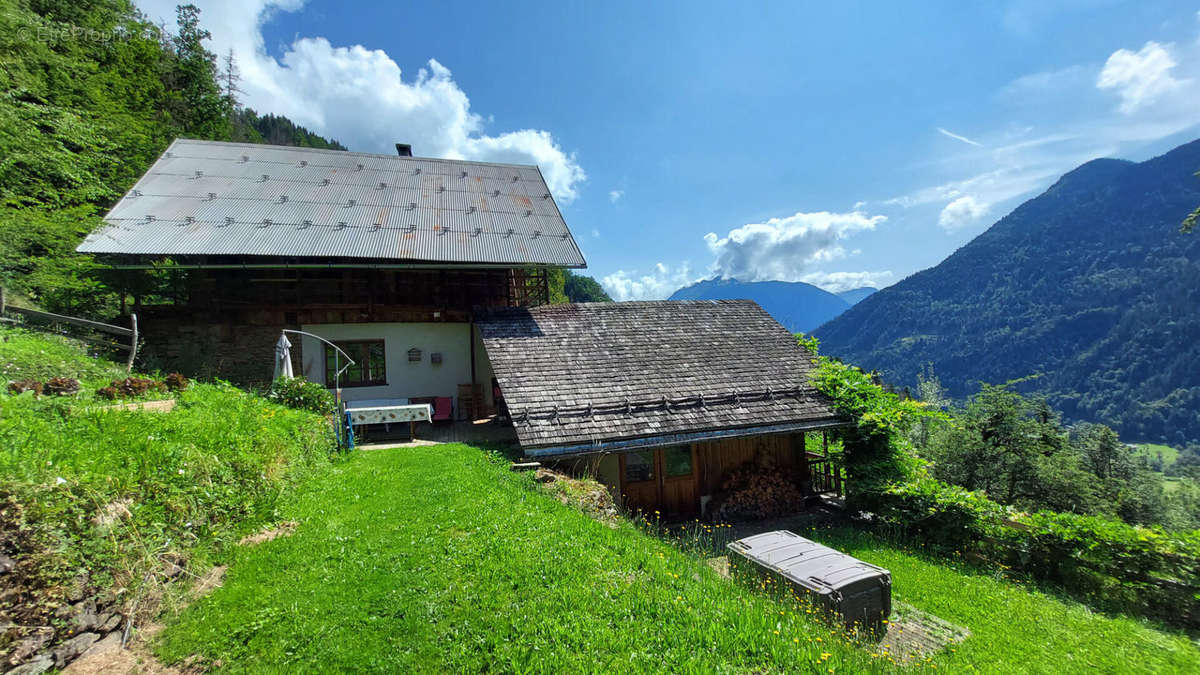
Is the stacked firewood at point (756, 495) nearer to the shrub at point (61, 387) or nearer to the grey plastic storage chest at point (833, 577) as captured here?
the grey plastic storage chest at point (833, 577)

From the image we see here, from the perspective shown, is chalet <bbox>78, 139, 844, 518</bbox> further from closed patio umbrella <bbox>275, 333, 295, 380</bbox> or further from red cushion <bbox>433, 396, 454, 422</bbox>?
closed patio umbrella <bbox>275, 333, 295, 380</bbox>

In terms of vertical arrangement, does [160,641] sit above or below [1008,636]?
above

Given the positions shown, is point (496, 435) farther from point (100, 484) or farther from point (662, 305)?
point (100, 484)

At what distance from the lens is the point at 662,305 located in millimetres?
14672

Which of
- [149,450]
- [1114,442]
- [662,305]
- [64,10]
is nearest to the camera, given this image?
[149,450]

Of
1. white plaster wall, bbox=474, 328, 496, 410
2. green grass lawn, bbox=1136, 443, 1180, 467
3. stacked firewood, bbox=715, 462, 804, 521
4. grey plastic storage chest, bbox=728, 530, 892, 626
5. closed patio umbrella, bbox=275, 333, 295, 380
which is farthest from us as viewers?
green grass lawn, bbox=1136, 443, 1180, 467

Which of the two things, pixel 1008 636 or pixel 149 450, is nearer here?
pixel 149 450

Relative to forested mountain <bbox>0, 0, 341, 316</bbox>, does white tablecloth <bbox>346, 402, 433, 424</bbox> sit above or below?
below

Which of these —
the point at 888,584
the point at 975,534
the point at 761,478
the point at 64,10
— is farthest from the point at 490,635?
the point at 64,10

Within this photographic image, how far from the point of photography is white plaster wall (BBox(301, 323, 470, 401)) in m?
13.3

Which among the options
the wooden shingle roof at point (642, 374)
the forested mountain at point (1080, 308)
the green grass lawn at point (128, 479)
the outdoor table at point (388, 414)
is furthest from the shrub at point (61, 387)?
the forested mountain at point (1080, 308)

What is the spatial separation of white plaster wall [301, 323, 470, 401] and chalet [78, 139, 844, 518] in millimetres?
46

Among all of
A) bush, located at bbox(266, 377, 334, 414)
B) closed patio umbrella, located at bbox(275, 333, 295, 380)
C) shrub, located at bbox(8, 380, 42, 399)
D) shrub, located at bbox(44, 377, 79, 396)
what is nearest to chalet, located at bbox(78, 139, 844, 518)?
closed patio umbrella, located at bbox(275, 333, 295, 380)

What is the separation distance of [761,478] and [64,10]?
33.4 m
